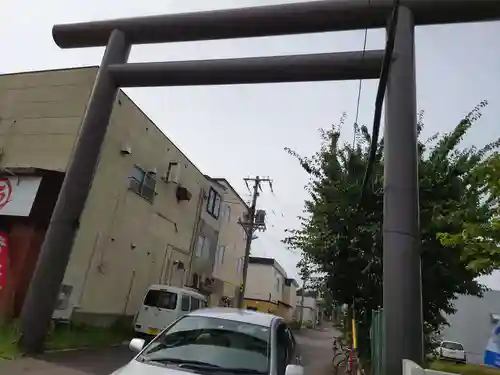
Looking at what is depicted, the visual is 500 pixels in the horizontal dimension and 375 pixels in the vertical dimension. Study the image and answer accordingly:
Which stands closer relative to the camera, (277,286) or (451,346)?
(451,346)

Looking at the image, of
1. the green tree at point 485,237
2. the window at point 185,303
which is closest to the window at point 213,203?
the window at point 185,303

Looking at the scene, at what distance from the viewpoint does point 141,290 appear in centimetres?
1588

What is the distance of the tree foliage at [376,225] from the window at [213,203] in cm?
1173

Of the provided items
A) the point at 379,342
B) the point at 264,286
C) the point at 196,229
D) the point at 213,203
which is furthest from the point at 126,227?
the point at 264,286

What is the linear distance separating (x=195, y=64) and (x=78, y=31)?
3333 millimetres

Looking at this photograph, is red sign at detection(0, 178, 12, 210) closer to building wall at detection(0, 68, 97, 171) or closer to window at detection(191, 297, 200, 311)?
building wall at detection(0, 68, 97, 171)

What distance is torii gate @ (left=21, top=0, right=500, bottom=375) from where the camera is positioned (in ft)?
21.0

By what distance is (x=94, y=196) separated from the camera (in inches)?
504

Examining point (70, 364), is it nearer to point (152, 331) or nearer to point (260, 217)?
point (152, 331)

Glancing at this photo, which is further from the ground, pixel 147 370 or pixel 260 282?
pixel 260 282

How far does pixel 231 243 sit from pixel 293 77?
20.3 metres

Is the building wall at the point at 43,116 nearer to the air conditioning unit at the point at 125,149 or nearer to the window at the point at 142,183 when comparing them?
the air conditioning unit at the point at 125,149

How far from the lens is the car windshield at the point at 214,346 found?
396 centimetres

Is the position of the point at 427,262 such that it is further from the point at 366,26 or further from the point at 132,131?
the point at 132,131
